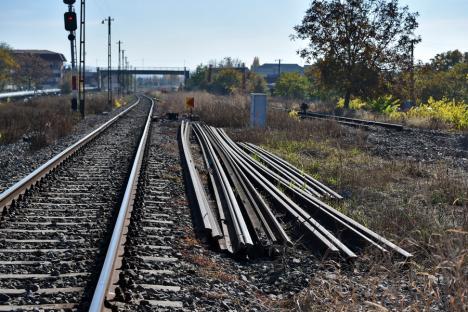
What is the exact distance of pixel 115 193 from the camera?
9039 millimetres

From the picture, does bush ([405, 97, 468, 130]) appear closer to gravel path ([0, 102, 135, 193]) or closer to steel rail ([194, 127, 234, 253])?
steel rail ([194, 127, 234, 253])

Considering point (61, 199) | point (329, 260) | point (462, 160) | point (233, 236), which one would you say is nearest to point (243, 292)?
point (329, 260)

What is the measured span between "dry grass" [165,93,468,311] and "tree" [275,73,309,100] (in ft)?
172

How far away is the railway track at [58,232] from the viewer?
15.4 ft

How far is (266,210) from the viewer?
7.64m

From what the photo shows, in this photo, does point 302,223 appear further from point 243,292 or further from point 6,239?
point 6,239

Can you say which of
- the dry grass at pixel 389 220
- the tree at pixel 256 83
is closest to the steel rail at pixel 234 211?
the dry grass at pixel 389 220

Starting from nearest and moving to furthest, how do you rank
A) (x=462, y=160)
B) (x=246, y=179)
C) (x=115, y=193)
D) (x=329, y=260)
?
(x=329, y=260) → (x=115, y=193) → (x=246, y=179) → (x=462, y=160)

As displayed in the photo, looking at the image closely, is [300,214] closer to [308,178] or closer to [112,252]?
[112,252]

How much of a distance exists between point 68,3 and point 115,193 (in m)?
20.4

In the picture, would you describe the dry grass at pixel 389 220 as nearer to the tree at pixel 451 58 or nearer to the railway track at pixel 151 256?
the railway track at pixel 151 256

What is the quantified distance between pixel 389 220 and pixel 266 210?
5.22ft

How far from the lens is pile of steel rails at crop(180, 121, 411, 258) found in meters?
6.33

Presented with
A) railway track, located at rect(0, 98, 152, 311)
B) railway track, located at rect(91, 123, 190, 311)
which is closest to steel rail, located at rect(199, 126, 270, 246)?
railway track, located at rect(91, 123, 190, 311)
